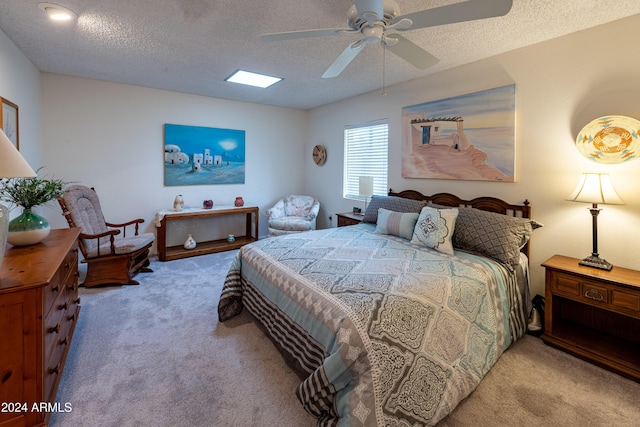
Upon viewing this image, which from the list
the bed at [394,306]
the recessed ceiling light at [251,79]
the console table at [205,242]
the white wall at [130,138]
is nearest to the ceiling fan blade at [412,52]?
the bed at [394,306]

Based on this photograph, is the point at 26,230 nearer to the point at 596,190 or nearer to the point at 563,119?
the point at 596,190

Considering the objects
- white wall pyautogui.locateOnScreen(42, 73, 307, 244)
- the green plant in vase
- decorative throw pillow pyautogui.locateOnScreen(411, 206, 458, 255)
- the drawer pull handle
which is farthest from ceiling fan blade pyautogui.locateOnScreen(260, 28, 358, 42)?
white wall pyautogui.locateOnScreen(42, 73, 307, 244)

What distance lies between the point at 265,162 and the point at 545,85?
4.20 m

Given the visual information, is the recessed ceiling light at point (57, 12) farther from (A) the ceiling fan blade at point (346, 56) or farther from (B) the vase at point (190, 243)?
(B) the vase at point (190, 243)

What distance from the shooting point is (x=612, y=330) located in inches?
94.0

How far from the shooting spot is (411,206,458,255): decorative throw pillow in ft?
8.72

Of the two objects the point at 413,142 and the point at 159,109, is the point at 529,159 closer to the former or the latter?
the point at 413,142

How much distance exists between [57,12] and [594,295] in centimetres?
442

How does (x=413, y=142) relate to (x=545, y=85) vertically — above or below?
below

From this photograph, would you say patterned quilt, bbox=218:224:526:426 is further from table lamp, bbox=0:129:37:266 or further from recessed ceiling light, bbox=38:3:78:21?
recessed ceiling light, bbox=38:3:78:21

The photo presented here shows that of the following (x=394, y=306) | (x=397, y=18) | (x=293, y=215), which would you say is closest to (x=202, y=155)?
(x=293, y=215)

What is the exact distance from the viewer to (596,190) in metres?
2.25

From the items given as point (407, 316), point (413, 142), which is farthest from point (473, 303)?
point (413, 142)

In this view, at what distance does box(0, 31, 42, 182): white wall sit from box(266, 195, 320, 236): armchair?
3.03 meters
